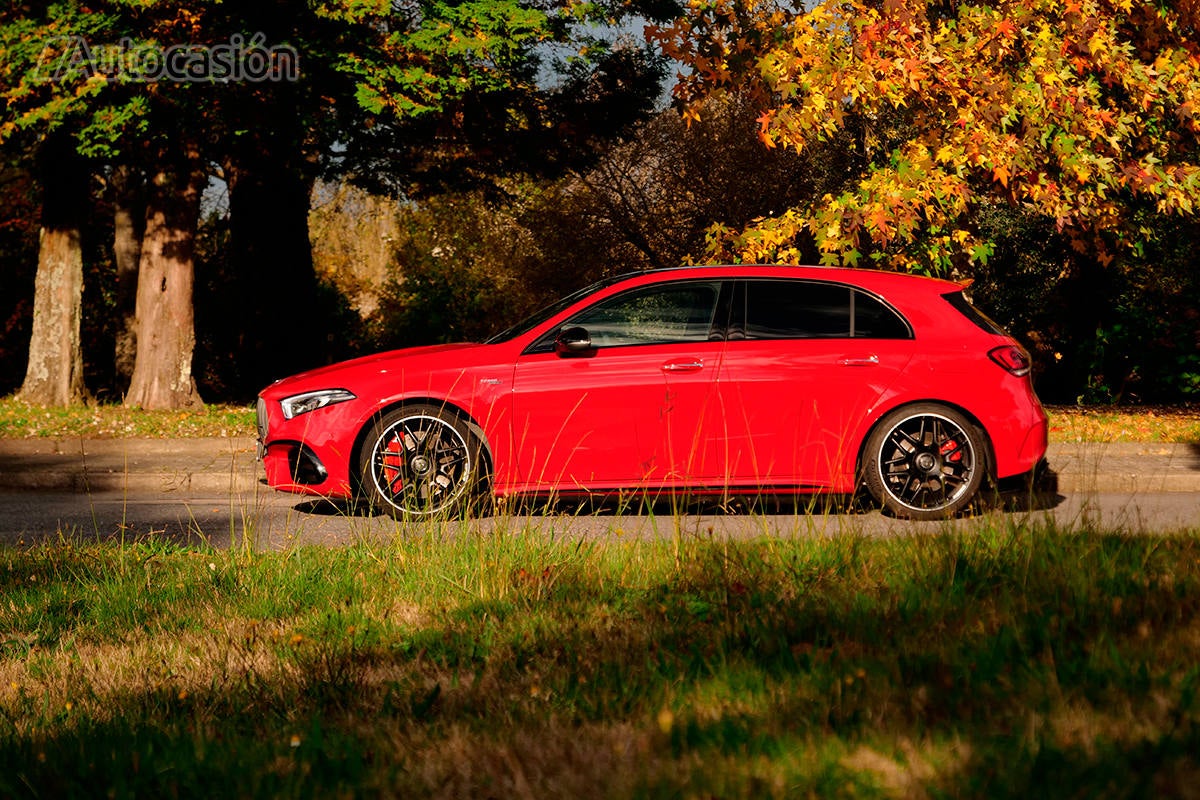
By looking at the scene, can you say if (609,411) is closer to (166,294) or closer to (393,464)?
(393,464)

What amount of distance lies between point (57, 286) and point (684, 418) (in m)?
13.8

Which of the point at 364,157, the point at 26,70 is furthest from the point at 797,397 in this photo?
the point at 364,157

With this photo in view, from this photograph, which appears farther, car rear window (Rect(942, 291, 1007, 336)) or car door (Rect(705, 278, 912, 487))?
car rear window (Rect(942, 291, 1007, 336))

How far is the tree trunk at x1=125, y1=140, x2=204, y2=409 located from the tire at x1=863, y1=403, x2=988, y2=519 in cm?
1182

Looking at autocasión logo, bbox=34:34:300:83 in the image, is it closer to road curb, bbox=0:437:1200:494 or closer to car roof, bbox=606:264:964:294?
road curb, bbox=0:437:1200:494

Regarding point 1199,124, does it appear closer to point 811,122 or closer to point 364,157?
point 811,122

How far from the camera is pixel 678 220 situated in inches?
965

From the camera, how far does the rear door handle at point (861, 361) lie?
27.0 ft

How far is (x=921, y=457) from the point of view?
8227mm

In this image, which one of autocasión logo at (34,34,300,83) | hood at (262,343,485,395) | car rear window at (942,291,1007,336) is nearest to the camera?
hood at (262,343,485,395)

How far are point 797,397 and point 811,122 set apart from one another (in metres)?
5.96

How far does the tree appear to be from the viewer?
1319 centimetres

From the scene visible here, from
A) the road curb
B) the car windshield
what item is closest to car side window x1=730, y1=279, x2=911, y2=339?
the car windshield

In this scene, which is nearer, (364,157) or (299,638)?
(299,638)
